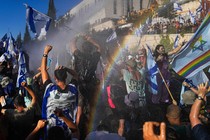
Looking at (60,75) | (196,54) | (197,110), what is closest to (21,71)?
(60,75)

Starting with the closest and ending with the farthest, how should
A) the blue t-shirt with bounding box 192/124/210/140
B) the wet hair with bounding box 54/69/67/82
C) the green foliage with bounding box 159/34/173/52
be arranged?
the blue t-shirt with bounding box 192/124/210/140 < the wet hair with bounding box 54/69/67/82 < the green foliage with bounding box 159/34/173/52

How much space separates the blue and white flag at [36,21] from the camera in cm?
897

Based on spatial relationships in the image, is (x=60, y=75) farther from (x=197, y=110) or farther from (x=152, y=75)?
(x=152, y=75)

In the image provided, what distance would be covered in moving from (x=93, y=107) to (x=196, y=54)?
2.23 meters

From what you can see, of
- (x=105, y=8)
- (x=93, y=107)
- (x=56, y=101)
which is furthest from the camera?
(x=105, y=8)

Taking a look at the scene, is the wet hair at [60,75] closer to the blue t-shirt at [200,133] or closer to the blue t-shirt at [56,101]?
the blue t-shirt at [56,101]

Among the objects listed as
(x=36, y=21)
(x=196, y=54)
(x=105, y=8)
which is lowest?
(x=196, y=54)

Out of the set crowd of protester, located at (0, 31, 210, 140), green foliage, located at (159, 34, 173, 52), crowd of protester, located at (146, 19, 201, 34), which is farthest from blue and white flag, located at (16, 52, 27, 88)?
crowd of protester, located at (146, 19, 201, 34)

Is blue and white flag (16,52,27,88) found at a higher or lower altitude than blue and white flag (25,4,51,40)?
lower

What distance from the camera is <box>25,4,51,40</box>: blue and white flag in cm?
897

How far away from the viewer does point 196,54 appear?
20.6 feet

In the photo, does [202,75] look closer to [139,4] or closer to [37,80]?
[37,80]

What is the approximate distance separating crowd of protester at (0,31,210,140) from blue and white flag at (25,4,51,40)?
195 centimetres

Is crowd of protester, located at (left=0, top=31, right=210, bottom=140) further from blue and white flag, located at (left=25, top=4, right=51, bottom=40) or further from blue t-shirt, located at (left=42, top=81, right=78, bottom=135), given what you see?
blue and white flag, located at (left=25, top=4, right=51, bottom=40)
